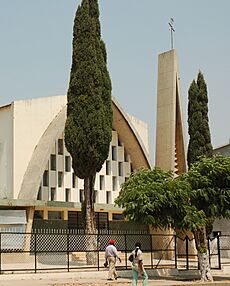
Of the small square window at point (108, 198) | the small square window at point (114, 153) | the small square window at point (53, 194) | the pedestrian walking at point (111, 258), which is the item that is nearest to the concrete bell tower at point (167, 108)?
the small square window at point (108, 198)

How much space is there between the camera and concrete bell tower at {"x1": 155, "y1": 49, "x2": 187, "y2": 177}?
33750mm

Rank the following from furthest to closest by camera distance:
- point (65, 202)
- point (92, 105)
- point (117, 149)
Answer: point (117, 149), point (65, 202), point (92, 105)

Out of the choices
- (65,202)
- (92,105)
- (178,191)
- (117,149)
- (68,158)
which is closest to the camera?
(178,191)

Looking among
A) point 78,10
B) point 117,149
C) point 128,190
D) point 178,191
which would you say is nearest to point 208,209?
point 178,191

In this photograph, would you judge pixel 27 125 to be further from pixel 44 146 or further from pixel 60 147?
pixel 60 147

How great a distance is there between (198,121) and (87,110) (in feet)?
31.5

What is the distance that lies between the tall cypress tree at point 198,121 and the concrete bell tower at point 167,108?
913 millimetres

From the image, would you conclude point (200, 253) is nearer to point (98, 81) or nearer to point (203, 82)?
point (98, 81)

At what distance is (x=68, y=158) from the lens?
37.3 meters

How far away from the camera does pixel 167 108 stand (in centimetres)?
3400

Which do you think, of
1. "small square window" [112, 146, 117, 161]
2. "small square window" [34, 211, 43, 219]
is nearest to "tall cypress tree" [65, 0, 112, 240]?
"small square window" [34, 211, 43, 219]

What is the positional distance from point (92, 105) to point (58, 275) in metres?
7.89

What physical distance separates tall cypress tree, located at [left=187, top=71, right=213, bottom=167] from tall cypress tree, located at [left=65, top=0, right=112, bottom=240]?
8.18m

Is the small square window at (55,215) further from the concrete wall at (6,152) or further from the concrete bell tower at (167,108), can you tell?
the concrete bell tower at (167,108)
